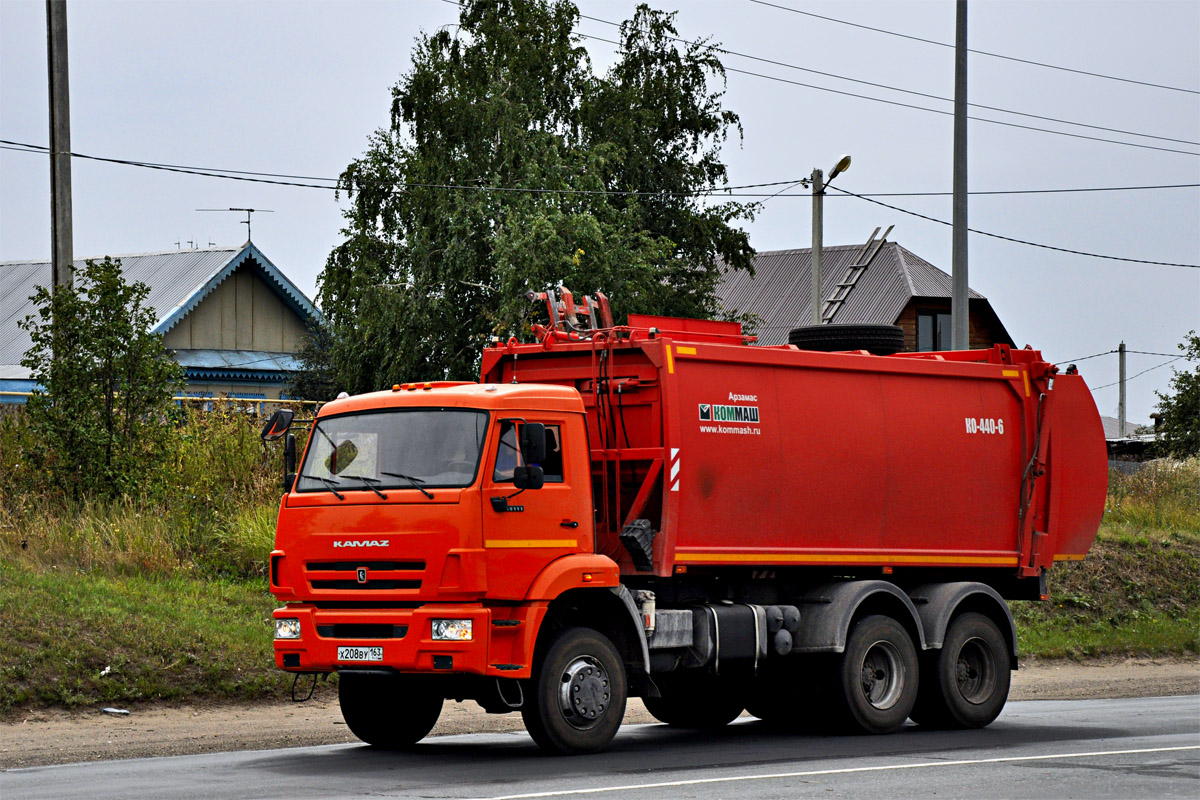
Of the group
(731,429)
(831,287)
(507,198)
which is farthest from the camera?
(831,287)

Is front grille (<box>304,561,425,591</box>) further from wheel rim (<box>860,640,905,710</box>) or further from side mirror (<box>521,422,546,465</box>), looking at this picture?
wheel rim (<box>860,640,905,710</box>)

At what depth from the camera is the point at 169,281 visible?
44.8m

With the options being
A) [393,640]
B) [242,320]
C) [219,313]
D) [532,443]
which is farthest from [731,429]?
[242,320]

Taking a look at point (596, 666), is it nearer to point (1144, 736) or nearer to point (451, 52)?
point (1144, 736)

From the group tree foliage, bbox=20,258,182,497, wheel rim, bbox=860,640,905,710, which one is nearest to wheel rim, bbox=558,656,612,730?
wheel rim, bbox=860,640,905,710

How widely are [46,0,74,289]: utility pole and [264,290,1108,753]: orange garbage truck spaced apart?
8.54 metres

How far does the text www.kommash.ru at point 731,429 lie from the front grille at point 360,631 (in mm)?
3101

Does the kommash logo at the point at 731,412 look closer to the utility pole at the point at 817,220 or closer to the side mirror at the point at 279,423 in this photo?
the side mirror at the point at 279,423

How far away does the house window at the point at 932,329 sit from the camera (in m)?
59.1

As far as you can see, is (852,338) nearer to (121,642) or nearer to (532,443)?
(532,443)

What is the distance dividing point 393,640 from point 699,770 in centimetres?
238

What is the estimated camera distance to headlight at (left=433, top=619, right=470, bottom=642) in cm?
1134

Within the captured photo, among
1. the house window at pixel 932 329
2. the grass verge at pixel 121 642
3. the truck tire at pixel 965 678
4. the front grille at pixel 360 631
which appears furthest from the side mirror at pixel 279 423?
the house window at pixel 932 329

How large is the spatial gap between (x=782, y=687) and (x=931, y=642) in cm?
144
